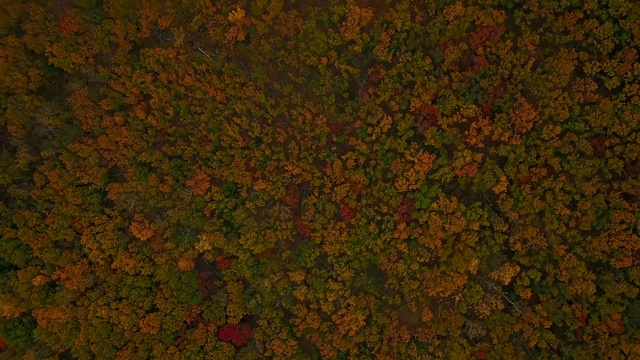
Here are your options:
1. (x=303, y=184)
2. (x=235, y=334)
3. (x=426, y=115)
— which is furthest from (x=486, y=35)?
(x=235, y=334)

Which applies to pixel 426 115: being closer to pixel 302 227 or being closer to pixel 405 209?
pixel 405 209

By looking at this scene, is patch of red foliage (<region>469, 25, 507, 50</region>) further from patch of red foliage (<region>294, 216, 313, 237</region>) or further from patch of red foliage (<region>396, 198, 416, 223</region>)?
patch of red foliage (<region>294, 216, 313, 237</region>)

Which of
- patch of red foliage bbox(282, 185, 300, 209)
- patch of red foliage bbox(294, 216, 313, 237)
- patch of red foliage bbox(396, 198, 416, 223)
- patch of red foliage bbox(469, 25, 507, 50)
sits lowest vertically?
patch of red foliage bbox(294, 216, 313, 237)

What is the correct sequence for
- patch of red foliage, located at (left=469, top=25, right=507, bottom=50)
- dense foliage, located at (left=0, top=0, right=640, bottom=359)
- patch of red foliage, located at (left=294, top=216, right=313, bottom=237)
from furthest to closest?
patch of red foliage, located at (left=294, top=216, right=313, bottom=237) < dense foliage, located at (left=0, top=0, right=640, bottom=359) < patch of red foliage, located at (left=469, top=25, right=507, bottom=50)

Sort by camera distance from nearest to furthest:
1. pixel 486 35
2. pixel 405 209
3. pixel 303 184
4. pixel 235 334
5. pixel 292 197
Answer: pixel 486 35, pixel 405 209, pixel 292 197, pixel 235 334, pixel 303 184

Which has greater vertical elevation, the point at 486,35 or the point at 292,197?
the point at 486,35

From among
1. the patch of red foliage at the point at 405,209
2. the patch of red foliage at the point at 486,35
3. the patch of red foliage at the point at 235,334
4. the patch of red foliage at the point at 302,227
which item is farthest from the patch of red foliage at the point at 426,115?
the patch of red foliage at the point at 235,334

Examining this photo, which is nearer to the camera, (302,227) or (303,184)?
(302,227)

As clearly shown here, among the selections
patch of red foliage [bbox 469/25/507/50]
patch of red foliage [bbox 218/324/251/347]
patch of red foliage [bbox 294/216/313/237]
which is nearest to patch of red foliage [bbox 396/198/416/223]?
patch of red foliage [bbox 294/216/313/237]
